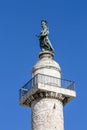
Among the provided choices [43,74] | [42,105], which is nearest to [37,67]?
[43,74]

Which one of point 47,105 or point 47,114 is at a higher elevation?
point 47,105

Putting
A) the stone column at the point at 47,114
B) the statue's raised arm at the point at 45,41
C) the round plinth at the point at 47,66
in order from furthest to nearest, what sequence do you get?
the statue's raised arm at the point at 45,41
the round plinth at the point at 47,66
the stone column at the point at 47,114

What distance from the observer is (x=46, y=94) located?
84.3ft

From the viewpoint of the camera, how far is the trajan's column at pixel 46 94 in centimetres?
2498

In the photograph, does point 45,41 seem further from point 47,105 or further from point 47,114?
point 47,114

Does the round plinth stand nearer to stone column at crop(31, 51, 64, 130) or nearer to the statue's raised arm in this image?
stone column at crop(31, 51, 64, 130)

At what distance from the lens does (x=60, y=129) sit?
81.8 ft

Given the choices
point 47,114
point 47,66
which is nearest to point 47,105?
point 47,114

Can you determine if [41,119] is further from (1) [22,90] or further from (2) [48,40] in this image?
→ (2) [48,40]

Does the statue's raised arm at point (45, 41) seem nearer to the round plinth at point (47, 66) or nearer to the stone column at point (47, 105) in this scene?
the round plinth at point (47, 66)

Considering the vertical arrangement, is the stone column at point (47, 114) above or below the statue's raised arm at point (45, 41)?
below

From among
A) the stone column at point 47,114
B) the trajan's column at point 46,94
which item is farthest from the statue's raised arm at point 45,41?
the stone column at point 47,114

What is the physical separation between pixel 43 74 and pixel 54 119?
2858mm

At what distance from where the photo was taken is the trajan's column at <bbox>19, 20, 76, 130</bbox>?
24984 mm
